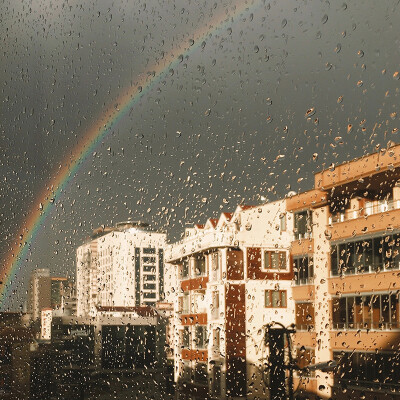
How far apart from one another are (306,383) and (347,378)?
9 cm

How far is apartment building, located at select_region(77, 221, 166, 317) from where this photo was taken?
1428 mm

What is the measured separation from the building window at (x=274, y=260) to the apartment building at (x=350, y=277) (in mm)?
43

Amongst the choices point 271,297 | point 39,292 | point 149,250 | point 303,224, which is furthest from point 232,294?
point 39,292

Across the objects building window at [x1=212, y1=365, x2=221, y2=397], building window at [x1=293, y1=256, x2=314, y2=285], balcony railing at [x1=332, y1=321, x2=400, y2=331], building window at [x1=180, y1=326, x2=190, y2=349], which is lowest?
building window at [x1=212, y1=365, x2=221, y2=397]

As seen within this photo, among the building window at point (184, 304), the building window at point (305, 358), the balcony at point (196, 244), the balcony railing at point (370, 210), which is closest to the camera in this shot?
the balcony railing at point (370, 210)

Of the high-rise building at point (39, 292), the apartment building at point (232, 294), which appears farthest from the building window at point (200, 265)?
the high-rise building at point (39, 292)

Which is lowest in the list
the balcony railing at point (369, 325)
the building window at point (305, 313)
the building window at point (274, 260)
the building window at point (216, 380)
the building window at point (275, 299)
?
the building window at point (216, 380)

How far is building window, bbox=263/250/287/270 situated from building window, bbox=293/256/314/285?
48mm

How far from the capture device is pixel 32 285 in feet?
8.87

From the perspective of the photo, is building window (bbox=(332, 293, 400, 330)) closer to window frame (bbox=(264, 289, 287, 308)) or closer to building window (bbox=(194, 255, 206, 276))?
window frame (bbox=(264, 289, 287, 308))

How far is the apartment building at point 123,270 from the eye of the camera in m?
1.43

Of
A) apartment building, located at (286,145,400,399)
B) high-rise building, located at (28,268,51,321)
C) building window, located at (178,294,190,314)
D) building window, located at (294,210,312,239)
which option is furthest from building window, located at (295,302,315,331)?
high-rise building, located at (28,268,51,321)

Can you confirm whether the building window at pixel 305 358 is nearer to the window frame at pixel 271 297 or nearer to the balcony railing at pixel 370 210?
the window frame at pixel 271 297

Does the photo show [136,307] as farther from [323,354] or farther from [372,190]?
[372,190]
